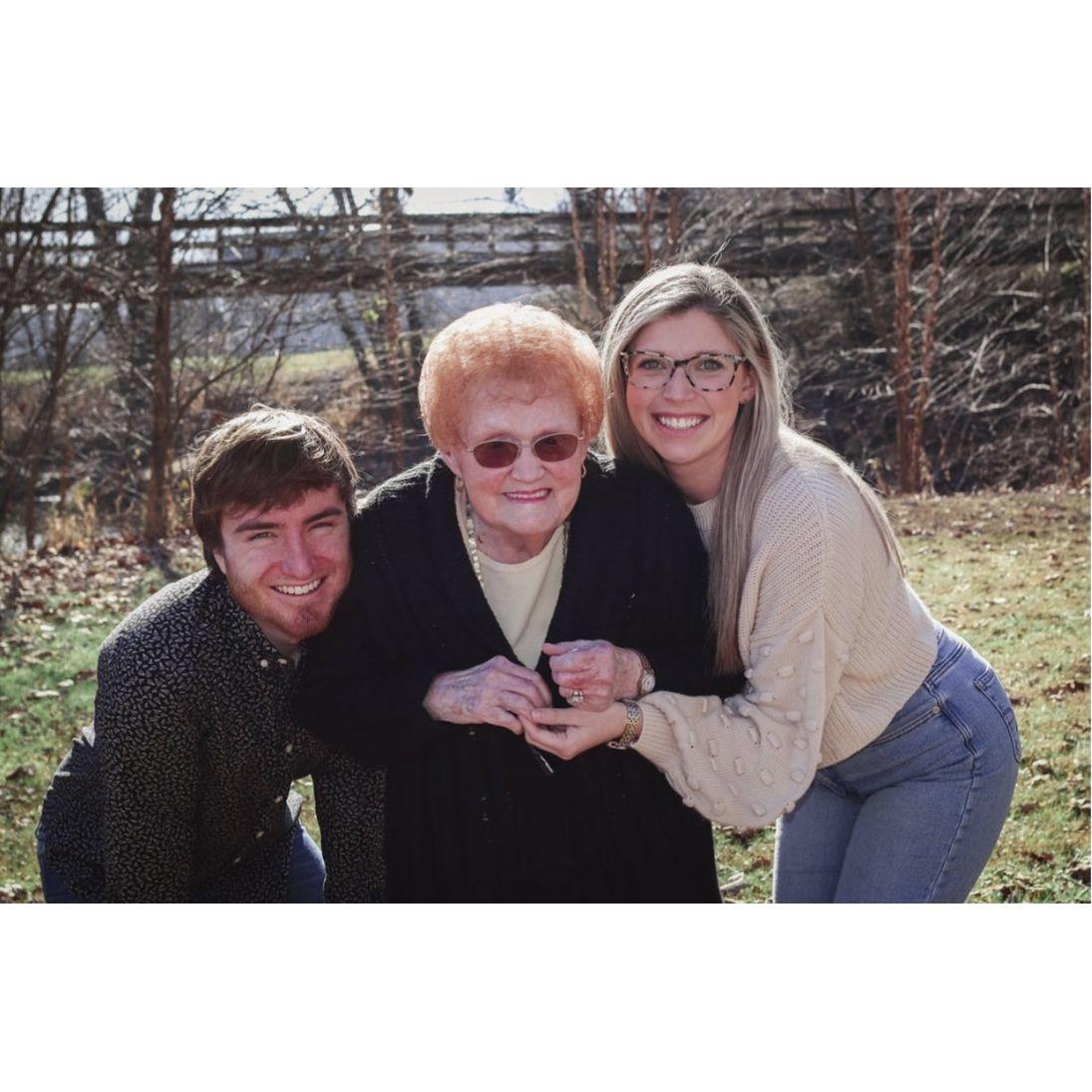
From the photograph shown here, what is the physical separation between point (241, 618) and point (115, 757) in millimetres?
417

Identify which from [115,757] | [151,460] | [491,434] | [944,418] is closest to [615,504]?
[491,434]

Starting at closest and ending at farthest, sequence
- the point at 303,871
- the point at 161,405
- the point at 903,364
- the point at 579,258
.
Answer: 1. the point at 303,871
2. the point at 579,258
3. the point at 161,405
4. the point at 903,364

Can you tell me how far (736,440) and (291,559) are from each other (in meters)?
1.05

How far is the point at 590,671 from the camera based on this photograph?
7.88 feet

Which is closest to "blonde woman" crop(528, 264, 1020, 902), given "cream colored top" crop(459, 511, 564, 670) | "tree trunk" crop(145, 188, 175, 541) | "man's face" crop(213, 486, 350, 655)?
"cream colored top" crop(459, 511, 564, 670)

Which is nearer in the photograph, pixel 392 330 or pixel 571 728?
pixel 571 728

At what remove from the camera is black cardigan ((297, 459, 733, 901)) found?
251cm

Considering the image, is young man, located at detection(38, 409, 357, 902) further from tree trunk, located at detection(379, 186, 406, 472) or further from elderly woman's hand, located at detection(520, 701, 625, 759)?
tree trunk, located at detection(379, 186, 406, 472)

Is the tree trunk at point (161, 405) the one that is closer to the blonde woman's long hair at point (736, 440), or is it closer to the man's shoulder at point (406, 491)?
the man's shoulder at point (406, 491)

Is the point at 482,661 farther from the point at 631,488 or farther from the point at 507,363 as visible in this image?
the point at 507,363

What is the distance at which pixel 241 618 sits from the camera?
2.62m

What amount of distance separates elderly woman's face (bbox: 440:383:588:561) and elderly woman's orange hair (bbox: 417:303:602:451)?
0.02m

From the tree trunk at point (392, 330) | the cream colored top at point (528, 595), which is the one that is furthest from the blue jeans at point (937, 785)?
the tree trunk at point (392, 330)

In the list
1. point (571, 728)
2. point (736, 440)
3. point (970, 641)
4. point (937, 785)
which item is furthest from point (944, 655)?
point (970, 641)
